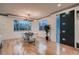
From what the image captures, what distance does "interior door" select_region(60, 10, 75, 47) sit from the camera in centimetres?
295

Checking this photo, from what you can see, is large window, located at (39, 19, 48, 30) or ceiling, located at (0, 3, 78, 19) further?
large window, located at (39, 19, 48, 30)

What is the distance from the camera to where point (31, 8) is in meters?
2.95

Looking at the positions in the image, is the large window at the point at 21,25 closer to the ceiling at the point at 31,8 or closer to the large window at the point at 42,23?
Result: the ceiling at the point at 31,8

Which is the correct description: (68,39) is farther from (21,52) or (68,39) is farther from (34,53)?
(21,52)

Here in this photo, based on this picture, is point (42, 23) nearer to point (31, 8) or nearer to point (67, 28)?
point (31, 8)

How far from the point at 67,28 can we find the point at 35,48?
95 cm

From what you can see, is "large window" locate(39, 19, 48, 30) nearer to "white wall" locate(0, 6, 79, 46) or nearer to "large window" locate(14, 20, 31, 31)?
"white wall" locate(0, 6, 79, 46)

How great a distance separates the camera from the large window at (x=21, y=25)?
3.00 m

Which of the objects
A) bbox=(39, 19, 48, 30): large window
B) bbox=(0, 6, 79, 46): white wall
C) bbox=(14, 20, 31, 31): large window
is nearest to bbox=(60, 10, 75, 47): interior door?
bbox=(0, 6, 79, 46): white wall

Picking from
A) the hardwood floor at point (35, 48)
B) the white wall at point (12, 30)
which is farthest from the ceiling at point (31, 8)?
the hardwood floor at point (35, 48)

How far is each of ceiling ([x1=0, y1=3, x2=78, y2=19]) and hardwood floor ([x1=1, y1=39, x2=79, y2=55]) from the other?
701mm

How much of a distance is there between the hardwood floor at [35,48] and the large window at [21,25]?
1.05 ft

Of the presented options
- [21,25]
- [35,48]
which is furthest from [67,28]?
[21,25]
